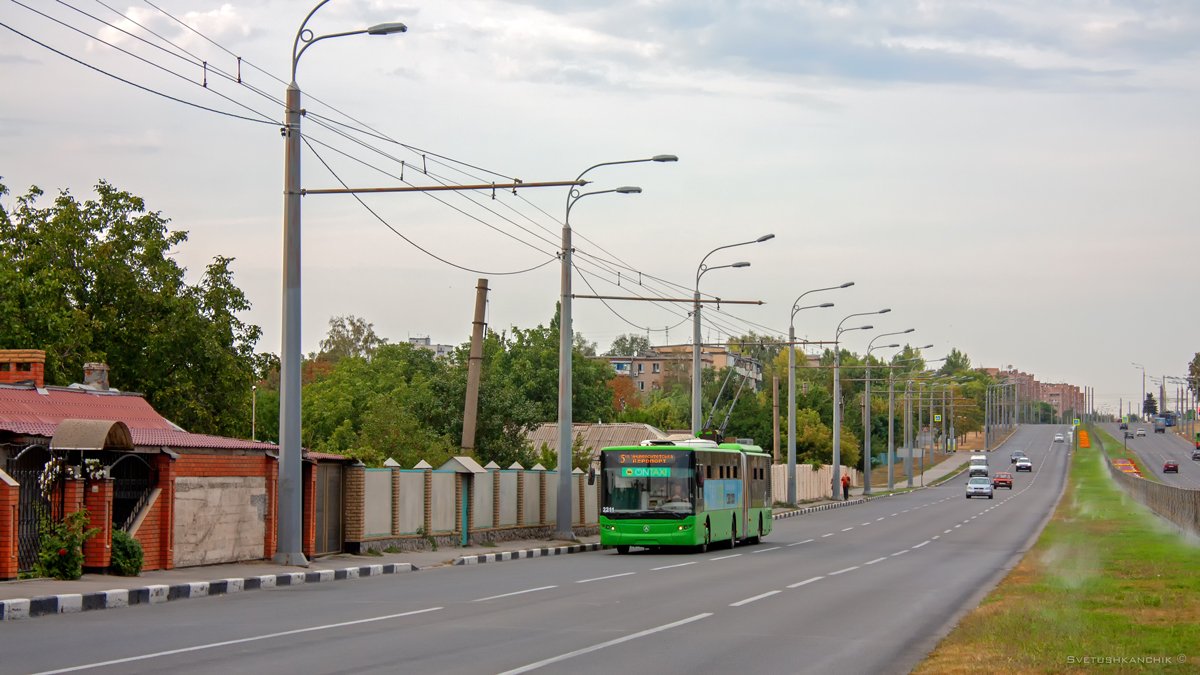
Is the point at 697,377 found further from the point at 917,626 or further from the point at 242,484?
the point at 917,626

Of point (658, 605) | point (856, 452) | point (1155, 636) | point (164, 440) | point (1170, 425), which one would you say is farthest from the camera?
point (1170, 425)

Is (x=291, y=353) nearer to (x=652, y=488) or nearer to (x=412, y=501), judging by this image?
(x=412, y=501)

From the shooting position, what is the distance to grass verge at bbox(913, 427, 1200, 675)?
10.3 metres

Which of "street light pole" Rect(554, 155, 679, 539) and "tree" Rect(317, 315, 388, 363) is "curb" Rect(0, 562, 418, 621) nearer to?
"street light pole" Rect(554, 155, 679, 539)

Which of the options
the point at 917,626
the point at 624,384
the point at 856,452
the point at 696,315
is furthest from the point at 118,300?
the point at 624,384

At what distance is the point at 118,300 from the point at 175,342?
224cm

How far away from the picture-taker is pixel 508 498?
106 ft

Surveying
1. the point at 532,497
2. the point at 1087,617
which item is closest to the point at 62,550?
the point at 1087,617

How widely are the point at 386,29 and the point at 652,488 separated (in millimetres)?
13156

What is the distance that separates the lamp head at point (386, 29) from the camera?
2003 cm

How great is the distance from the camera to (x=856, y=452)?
98188mm

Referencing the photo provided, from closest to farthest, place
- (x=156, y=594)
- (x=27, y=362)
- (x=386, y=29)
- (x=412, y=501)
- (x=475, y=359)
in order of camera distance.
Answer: (x=156, y=594) < (x=386, y=29) < (x=27, y=362) < (x=412, y=501) < (x=475, y=359)

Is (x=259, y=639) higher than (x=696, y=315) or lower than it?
lower

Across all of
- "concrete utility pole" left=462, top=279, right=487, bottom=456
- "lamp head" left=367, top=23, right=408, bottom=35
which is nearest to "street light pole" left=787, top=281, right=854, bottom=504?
"concrete utility pole" left=462, top=279, right=487, bottom=456
